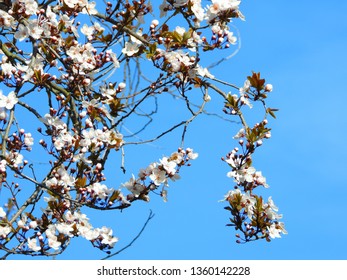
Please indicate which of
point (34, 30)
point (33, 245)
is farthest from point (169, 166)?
point (34, 30)

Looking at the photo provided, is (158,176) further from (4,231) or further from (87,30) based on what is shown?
(87,30)

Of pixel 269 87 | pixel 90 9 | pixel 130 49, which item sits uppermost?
pixel 90 9

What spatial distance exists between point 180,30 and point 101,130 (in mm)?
680

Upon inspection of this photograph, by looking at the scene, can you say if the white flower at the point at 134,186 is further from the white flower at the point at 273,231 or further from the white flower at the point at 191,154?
the white flower at the point at 273,231

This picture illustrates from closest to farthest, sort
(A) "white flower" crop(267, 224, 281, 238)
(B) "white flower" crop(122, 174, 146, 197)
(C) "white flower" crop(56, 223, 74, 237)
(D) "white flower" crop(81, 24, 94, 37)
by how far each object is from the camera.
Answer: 1. (C) "white flower" crop(56, 223, 74, 237)
2. (B) "white flower" crop(122, 174, 146, 197)
3. (A) "white flower" crop(267, 224, 281, 238)
4. (D) "white flower" crop(81, 24, 94, 37)

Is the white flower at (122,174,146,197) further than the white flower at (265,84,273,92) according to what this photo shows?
No

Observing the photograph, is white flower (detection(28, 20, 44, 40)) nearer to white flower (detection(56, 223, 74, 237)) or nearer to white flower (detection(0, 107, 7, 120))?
white flower (detection(0, 107, 7, 120))

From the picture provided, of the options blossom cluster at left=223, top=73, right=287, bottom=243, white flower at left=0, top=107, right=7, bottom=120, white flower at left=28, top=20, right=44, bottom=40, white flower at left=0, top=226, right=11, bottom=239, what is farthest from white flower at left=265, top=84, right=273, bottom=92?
white flower at left=0, top=226, right=11, bottom=239

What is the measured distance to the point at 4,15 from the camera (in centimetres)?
319

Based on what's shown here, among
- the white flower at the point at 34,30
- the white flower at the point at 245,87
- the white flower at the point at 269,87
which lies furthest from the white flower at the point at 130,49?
the white flower at the point at 269,87

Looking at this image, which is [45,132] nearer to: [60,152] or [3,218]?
[60,152]

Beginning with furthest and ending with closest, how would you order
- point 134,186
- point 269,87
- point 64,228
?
point 269,87 < point 134,186 < point 64,228

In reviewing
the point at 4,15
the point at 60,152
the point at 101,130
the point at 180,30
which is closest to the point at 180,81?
the point at 180,30

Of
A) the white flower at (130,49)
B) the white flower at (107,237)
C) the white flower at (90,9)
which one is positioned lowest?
the white flower at (107,237)
